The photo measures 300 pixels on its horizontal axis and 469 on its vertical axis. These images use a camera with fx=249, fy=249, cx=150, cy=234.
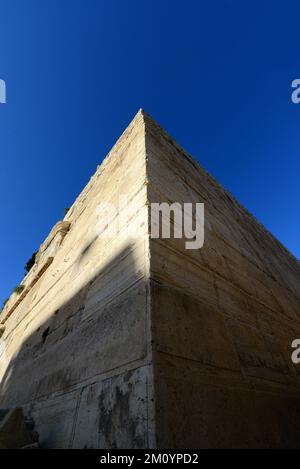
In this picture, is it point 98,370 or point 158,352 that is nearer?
point 158,352

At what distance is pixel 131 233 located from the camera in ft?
6.26

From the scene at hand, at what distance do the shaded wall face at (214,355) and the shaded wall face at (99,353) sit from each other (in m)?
0.10

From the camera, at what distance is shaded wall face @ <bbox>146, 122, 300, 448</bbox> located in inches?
42.8

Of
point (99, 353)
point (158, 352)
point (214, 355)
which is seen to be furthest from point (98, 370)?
point (214, 355)

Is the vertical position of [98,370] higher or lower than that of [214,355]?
lower

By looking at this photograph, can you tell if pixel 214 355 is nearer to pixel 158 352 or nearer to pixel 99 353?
pixel 158 352

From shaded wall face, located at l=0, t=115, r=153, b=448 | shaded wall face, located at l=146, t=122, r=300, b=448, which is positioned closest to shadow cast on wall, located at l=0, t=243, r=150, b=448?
shaded wall face, located at l=0, t=115, r=153, b=448

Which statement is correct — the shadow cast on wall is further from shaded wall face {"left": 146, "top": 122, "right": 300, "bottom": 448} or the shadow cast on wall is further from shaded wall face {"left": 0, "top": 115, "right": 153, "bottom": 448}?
shaded wall face {"left": 146, "top": 122, "right": 300, "bottom": 448}

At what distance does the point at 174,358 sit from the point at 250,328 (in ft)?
3.19

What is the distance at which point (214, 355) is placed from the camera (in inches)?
55.0

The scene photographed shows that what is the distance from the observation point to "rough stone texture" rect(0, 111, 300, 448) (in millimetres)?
1081

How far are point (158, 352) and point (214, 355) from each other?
0.43 metres

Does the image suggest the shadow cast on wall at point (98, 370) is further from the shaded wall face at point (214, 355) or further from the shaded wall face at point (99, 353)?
the shaded wall face at point (214, 355)
